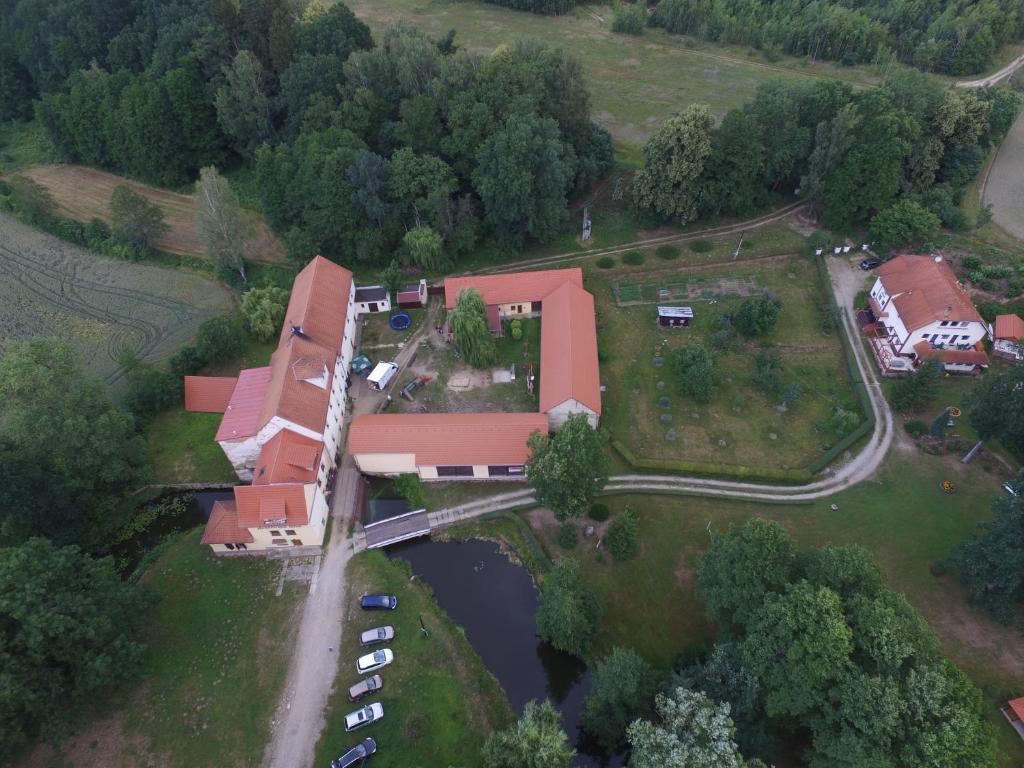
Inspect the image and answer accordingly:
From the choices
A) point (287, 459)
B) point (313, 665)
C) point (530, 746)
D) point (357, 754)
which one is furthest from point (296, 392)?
point (530, 746)

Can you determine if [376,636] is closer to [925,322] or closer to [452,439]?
[452,439]

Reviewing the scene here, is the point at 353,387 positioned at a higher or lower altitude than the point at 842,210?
lower

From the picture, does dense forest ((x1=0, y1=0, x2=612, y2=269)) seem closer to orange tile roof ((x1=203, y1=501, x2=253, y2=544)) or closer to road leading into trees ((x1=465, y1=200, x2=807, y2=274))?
road leading into trees ((x1=465, y1=200, x2=807, y2=274))

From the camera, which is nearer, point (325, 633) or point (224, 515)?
point (325, 633)

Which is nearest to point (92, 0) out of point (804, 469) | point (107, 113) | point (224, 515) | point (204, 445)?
point (107, 113)

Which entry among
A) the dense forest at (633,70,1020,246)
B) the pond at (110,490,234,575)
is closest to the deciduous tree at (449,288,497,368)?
the pond at (110,490,234,575)

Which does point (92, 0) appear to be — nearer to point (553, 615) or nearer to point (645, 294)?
point (645, 294)

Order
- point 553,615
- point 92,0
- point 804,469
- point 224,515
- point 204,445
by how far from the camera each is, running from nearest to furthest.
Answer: point 553,615, point 224,515, point 804,469, point 204,445, point 92,0
